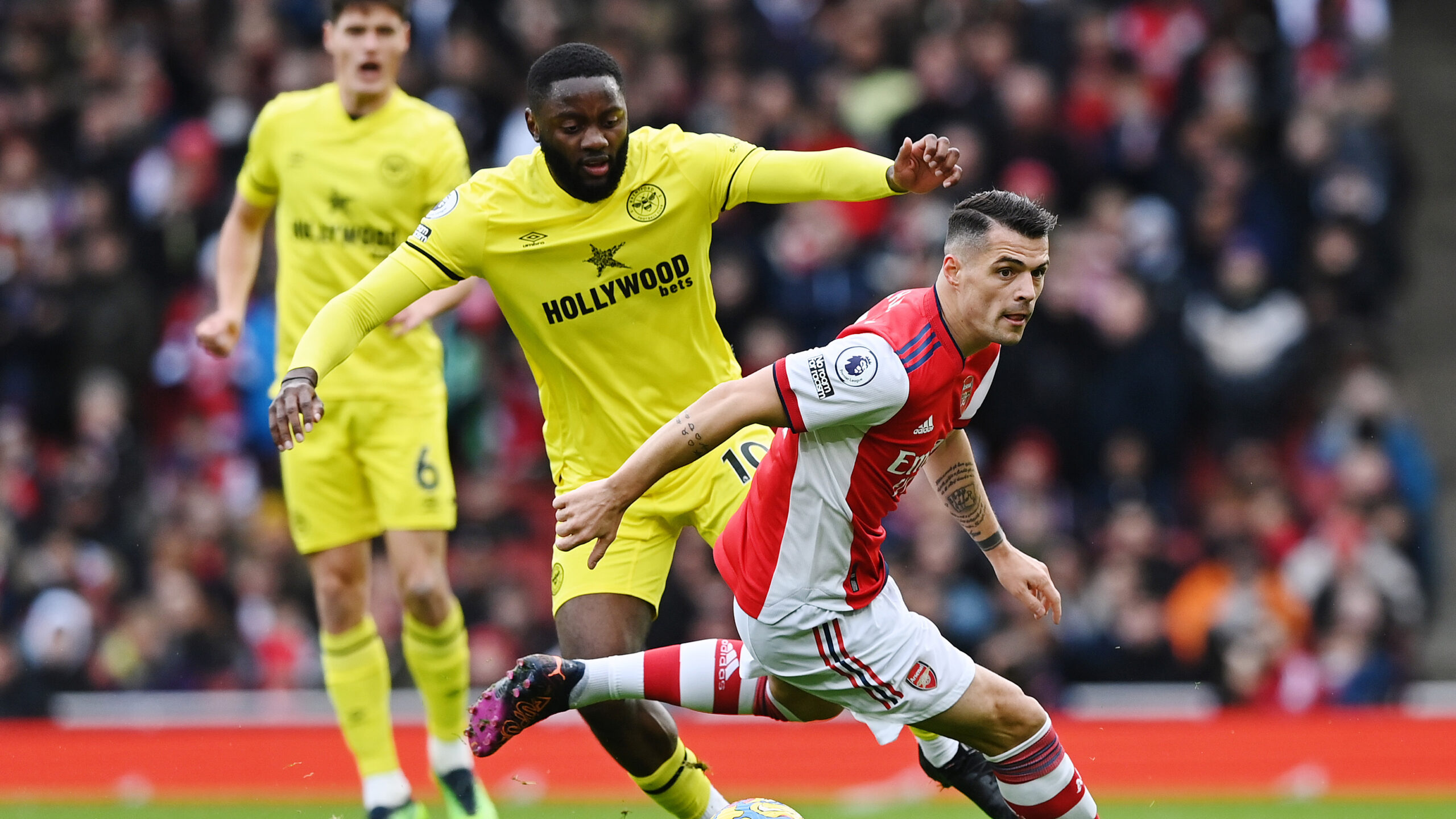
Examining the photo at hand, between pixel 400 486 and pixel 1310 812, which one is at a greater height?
pixel 400 486

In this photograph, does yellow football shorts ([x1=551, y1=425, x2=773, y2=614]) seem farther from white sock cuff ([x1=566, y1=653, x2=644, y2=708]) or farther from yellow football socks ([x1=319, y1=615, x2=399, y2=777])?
yellow football socks ([x1=319, y1=615, x2=399, y2=777])

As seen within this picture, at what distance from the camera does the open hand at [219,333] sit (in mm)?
7578

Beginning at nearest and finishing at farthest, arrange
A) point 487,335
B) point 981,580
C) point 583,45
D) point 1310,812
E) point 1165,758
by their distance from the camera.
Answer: point 583,45 → point 1310,812 → point 1165,758 → point 981,580 → point 487,335

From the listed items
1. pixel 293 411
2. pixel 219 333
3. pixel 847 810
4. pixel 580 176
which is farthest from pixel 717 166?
pixel 847 810

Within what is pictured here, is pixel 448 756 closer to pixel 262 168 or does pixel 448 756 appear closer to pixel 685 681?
pixel 685 681

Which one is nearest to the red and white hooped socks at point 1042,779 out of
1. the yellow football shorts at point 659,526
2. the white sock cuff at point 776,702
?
the white sock cuff at point 776,702

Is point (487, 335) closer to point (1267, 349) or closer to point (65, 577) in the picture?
point (65, 577)

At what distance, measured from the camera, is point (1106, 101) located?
1332 centimetres

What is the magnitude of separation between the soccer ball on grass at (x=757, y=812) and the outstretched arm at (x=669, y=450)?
1.28 metres

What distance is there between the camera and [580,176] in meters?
6.32

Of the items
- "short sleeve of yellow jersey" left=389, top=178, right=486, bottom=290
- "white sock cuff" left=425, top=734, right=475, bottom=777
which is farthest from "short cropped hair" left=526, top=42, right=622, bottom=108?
"white sock cuff" left=425, top=734, right=475, bottom=777

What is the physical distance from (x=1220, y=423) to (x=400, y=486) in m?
6.79

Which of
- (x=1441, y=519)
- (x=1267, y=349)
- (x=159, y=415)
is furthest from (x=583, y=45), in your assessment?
(x=1441, y=519)

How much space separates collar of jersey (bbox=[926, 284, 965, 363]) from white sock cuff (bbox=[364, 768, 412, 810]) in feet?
11.1
